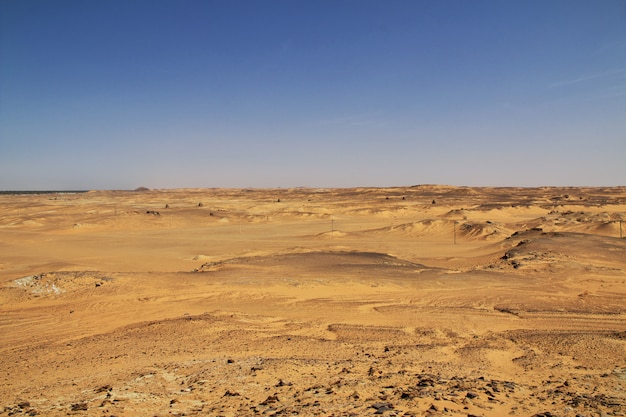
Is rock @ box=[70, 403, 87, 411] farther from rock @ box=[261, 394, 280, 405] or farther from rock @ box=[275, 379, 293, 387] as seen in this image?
rock @ box=[275, 379, 293, 387]

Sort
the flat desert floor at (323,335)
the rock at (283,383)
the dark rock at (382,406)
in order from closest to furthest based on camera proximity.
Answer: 1. the dark rock at (382,406)
2. the flat desert floor at (323,335)
3. the rock at (283,383)

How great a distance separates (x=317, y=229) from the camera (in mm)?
38125

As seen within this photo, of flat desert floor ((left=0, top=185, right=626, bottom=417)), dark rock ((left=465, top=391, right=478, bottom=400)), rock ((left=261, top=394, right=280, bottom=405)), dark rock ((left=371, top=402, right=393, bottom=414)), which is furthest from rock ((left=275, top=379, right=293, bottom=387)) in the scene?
dark rock ((left=465, top=391, right=478, bottom=400))

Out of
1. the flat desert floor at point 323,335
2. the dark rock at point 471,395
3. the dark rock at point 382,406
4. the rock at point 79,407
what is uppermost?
the rock at point 79,407

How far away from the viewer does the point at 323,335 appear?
986 cm

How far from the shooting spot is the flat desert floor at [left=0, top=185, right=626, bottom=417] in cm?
616

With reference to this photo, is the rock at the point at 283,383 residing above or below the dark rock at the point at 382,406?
→ below

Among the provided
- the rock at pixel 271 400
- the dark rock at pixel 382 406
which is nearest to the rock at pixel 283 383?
the rock at pixel 271 400

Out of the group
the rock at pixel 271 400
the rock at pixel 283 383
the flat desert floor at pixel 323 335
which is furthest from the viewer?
the rock at pixel 283 383

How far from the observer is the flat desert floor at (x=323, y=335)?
6.16 metres

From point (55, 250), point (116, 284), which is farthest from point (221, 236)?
point (116, 284)

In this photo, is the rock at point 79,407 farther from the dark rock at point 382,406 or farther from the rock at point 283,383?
the dark rock at point 382,406

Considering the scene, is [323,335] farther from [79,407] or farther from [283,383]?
[79,407]

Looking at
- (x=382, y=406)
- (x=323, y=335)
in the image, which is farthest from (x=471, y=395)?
(x=323, y=335)
